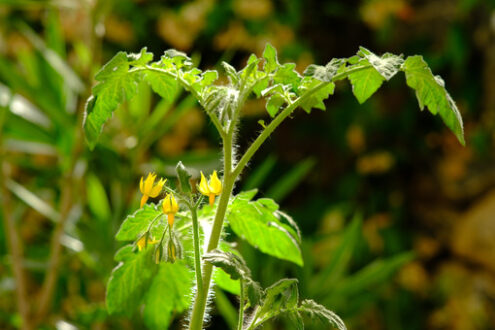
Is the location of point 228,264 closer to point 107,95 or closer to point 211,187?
point 211,187

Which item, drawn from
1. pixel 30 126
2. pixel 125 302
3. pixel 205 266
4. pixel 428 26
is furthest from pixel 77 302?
pixel 428 26

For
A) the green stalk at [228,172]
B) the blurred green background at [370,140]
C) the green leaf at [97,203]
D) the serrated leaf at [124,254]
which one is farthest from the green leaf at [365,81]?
the blurred green background at [370,140]

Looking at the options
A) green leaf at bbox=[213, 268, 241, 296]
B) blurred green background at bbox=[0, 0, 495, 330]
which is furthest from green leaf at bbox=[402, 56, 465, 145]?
blurred green background at bbox=[0, 0, 495, 330]

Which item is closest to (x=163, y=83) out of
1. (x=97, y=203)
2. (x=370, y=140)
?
(x=97, y=203)

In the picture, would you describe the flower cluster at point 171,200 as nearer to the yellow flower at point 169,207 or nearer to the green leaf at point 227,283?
the yellow flower at point 169,207

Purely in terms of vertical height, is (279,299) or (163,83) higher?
(163,83)

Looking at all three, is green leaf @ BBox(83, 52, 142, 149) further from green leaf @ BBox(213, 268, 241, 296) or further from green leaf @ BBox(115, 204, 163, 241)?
green leaf @ BBox(213, 268, 241, 296)
